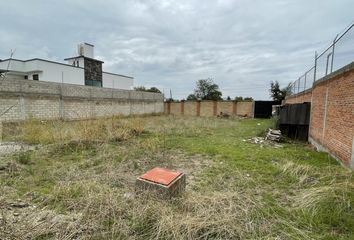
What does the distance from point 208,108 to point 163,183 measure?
22.8 metres

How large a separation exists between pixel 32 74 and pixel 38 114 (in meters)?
12.5

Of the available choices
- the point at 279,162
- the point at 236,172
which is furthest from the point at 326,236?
the point at 279,162

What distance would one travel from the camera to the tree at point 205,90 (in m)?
40.3

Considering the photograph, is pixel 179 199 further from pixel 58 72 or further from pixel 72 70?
pixel 72 70

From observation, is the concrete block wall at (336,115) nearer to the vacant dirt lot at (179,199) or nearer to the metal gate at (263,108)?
the vacant dirt lot at (179,199)

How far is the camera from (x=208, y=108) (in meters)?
25.4

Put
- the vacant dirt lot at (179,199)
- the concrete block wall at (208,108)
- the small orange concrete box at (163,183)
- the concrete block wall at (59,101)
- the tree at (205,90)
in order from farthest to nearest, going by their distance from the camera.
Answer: the tree at (205,90) < the concrete block wall at (208,108) < the concrete block wall at (59,101) < the small orange concrete box at (163,183) < the vacant dirt lot at (179,199)

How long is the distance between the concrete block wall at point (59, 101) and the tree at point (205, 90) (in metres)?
19.8

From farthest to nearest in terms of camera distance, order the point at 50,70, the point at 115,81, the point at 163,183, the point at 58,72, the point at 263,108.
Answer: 1. the point at 115,81
2. the point at 58,72
3. the point at 263,108
4. the point at 50,70
5. the point at 163,183

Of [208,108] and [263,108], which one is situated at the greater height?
[263,108]

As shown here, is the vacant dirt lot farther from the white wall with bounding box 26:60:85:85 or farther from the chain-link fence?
the white wall with bounding box 26:60:85:85

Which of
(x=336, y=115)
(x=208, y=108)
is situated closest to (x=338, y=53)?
(x=336, y=115)

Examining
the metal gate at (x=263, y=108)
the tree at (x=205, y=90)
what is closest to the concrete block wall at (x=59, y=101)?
the metal gate at (x=263, y=108)

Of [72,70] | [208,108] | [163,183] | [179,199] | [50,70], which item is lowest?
[179,199]
